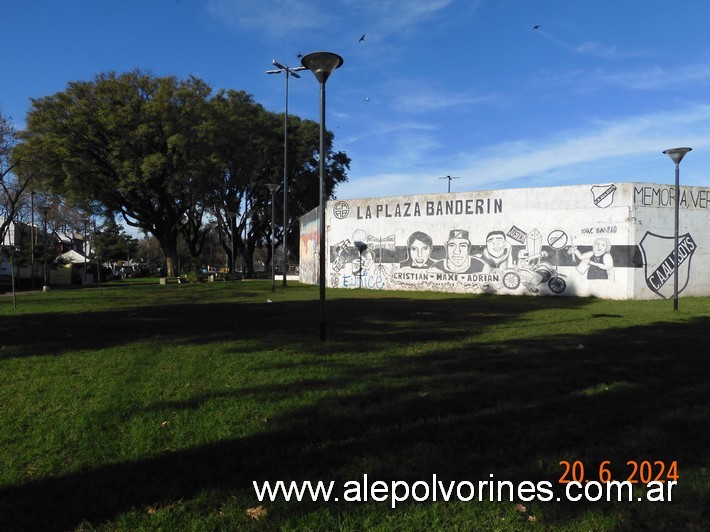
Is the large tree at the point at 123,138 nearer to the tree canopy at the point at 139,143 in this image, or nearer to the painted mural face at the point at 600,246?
the tree canopy at the point at 139,143

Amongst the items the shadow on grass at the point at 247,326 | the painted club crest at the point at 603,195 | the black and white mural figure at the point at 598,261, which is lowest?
the shadow on grass at the point at 247,326

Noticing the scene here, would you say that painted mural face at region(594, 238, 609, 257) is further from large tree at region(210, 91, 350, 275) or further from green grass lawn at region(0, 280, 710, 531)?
large tree at region(210, 91, 350, 275)

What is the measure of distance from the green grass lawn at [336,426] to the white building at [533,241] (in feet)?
36.5

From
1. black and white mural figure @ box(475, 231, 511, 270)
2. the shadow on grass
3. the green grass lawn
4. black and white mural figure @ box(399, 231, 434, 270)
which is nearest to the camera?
the green grass lawn

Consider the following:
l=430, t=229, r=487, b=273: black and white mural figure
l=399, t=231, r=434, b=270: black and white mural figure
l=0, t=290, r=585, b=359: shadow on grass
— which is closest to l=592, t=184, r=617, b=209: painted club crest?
l=430, t=229, r=487, b=273: black and white mural figure

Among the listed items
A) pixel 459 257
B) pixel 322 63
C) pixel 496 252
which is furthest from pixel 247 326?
pixel 496 252

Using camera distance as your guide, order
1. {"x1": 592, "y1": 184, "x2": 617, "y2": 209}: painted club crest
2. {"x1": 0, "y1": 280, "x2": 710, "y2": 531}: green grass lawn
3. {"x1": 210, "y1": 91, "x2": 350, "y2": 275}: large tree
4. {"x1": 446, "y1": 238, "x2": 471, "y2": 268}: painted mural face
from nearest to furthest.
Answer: {"x1": 0, "y1": 280, "x2": 710, "y2": 531}: green grass lawn
{"x1": 592, "y1": 184, "x2": 617, "y2": 209}: painted club crest
{"x1": 446, "y1": 238, "x2": 471, "y2": 268}: painted mural face
{"x1": 210, "y1": 91, "x2": 350, "y2": 275}: large tree

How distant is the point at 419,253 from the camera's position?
2231 cm

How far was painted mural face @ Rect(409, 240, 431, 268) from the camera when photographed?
22.1 meters

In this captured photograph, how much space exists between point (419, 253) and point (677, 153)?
11.1 m

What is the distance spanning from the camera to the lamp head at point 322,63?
7.72 m

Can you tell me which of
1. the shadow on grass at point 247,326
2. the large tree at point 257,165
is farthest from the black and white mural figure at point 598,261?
the large tree at point 257,165

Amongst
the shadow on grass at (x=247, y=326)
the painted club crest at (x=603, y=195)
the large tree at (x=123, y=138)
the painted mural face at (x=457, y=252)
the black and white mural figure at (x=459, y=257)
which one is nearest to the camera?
the shadow on grass at (x=247, y=326)

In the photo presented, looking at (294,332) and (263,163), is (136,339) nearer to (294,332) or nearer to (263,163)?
(294,332)
